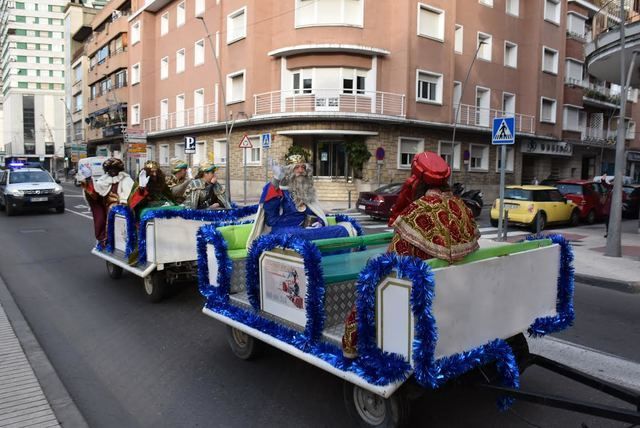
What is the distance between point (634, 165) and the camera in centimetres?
4772

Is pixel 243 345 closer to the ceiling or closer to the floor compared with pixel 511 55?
closer to the floor

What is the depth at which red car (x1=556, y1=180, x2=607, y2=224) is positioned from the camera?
1872 cm

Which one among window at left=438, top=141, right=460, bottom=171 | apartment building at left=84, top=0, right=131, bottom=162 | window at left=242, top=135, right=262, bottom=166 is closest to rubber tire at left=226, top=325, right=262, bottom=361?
window at left=242, top=135, right=262, bottom=166

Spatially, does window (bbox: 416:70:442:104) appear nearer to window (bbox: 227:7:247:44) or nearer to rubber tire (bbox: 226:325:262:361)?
window (bbox: 227:7:247:44)

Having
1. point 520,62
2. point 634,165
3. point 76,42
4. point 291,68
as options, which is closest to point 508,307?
point 291,68

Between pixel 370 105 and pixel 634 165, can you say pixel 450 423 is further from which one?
pixel 634 165

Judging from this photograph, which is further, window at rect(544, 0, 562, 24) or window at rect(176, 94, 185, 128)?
window at rect(176, 94, 185, 128)

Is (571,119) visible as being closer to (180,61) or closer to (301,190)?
(180,61)

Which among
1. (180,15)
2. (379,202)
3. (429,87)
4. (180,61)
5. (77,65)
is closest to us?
(379,202)

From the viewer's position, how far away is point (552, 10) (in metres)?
34.8

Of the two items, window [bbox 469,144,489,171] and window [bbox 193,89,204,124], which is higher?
window [bbox 193,89,204,124]

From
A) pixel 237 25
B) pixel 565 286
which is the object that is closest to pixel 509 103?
pixel 237 25

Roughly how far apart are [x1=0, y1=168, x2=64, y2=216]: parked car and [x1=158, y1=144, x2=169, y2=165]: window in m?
18.6

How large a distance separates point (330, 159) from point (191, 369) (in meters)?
23.1
